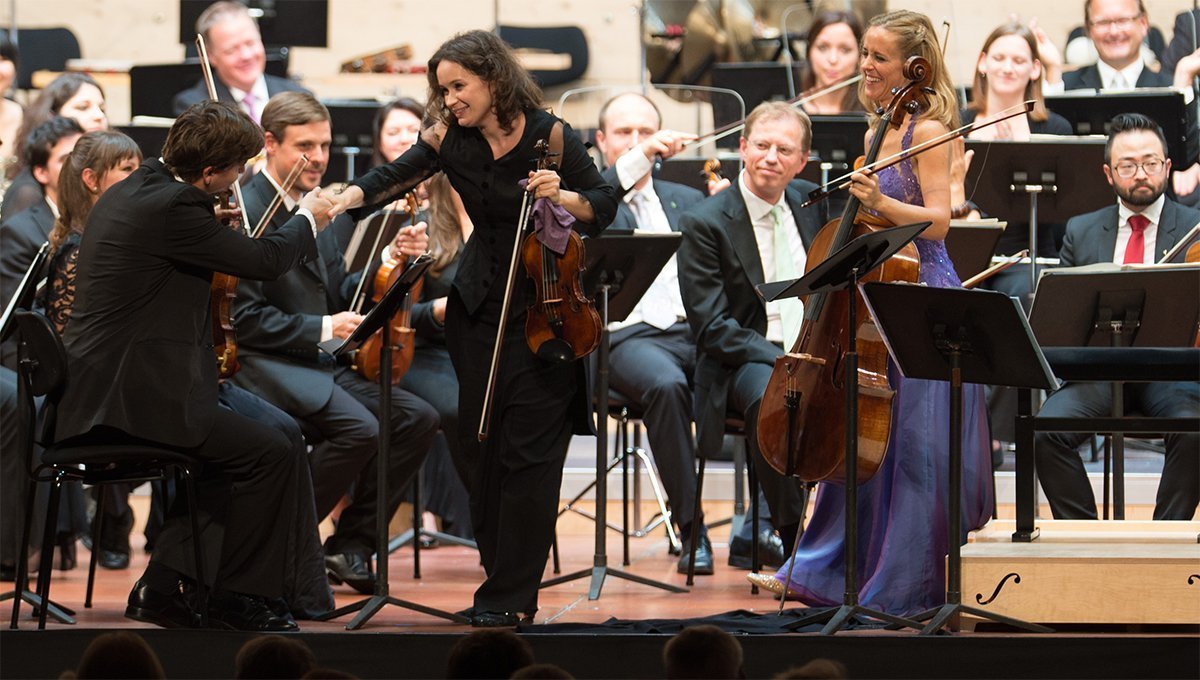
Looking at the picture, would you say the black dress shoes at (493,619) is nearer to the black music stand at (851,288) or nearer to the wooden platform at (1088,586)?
the black music stand at (851,288)

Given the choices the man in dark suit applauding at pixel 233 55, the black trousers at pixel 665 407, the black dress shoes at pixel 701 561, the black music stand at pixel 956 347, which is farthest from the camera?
the man in dark suit applauding at pixel 233 55

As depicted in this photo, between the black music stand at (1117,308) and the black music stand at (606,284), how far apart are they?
38.4 inches

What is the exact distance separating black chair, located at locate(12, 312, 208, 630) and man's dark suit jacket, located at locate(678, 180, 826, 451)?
1.47 meters

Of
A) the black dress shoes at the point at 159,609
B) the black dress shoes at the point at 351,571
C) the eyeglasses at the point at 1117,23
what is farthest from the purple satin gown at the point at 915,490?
the eyeglasses at the point at 1117,23

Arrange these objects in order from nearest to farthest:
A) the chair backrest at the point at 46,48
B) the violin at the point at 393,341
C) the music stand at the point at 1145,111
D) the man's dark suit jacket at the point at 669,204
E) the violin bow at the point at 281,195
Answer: the violin bow at the point at 281,195, the violin at the point at 393,341, the man's dark suit jacket at the point at 669,204, the music stand at the point at 1145,111, the chair backrest at the point at 46,48

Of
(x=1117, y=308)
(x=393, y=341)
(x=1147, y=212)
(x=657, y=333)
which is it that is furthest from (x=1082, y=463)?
(x=393, y=341)

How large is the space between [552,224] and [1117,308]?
160 cm

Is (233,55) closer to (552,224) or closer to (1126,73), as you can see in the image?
(552,224)

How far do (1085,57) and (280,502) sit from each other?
459 centimetres

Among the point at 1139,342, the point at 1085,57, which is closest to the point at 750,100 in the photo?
the point at 1085,57

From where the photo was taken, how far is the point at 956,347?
3154 millimetres

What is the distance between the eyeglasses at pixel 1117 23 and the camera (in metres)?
5.86

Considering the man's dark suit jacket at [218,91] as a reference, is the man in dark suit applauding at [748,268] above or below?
below

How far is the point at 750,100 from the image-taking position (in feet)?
20.5
